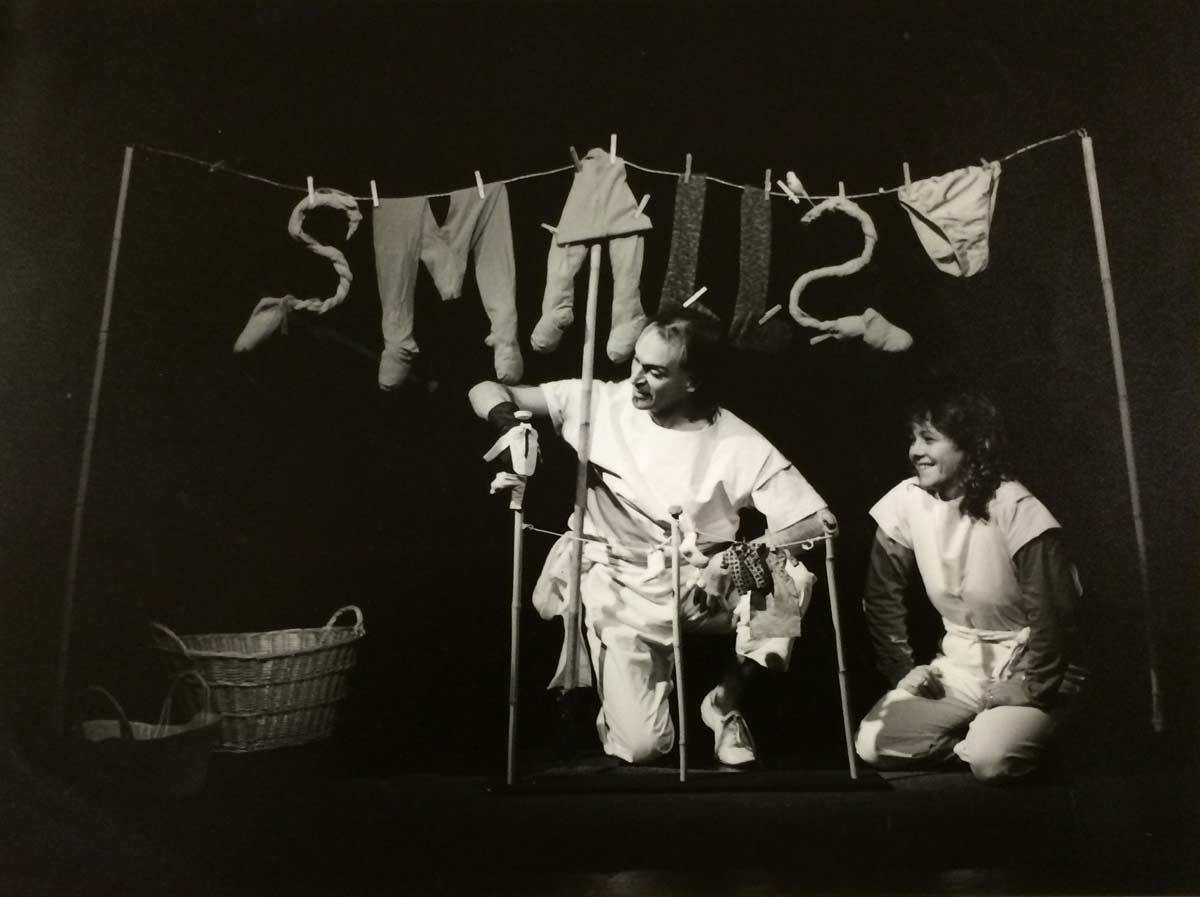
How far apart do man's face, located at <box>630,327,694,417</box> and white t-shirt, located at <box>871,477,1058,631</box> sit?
536 mm

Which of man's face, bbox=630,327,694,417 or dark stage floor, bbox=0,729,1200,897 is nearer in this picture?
dark stage floor, bbox=0,729,1200,897

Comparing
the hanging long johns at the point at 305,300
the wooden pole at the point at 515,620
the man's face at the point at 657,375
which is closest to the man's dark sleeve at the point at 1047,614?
the man's face at the point at 657,375

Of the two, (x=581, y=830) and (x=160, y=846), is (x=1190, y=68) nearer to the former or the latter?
(x=581, y=830)

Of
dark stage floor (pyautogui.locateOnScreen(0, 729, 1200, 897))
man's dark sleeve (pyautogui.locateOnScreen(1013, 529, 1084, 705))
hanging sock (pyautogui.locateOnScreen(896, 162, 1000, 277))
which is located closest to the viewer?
dark stage floor (pyautogui.locateOnScreen(0, 729, 1200, 897))

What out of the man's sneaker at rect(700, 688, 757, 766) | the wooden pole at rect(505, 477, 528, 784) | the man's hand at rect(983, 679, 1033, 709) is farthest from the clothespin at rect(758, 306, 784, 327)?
the man's hand at rect(983, 679, 1033, 709)

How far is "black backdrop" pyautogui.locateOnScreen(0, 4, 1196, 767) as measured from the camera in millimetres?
2311

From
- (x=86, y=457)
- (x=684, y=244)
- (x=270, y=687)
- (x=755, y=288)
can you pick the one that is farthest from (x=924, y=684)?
(x=86, y=457)

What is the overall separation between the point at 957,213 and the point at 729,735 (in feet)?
4.23

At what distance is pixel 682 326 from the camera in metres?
2.36

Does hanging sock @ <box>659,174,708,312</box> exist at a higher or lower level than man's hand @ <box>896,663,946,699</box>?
higher

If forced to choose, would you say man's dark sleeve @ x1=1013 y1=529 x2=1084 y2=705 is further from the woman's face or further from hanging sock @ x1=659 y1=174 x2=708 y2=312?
hanging sock @ x1=659 y1=174 x2=708 y2=312

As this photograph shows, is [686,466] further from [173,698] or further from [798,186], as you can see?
[173,698]

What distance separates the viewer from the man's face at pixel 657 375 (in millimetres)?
2357

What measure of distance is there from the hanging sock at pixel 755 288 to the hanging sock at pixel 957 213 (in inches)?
13.2
